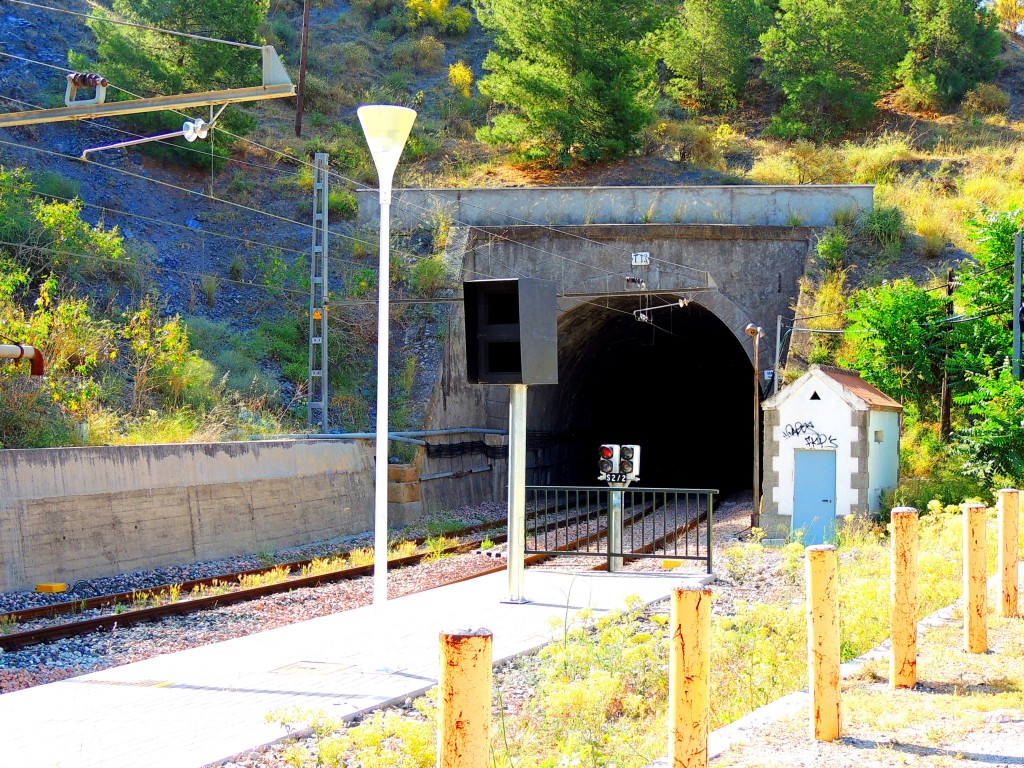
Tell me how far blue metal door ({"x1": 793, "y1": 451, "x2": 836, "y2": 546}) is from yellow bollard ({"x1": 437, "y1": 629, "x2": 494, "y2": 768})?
581 inches

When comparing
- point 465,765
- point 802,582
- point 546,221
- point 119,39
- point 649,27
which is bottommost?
point 802,582

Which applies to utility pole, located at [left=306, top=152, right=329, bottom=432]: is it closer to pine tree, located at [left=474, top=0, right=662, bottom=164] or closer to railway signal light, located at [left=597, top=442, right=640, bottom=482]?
railway signal light, located at [left=597, top=442, right=640, bottom=482]

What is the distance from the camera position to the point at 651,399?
137 ft

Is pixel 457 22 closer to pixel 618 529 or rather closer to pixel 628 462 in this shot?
pixel 628 462

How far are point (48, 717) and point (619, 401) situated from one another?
114 ft

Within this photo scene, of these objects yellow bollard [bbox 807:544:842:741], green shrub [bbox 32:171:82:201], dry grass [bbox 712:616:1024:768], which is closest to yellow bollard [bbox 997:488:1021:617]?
dry grass [bbox 712:616:1024:768]

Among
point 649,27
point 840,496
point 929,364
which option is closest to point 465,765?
point 840,496

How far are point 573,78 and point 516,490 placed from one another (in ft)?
90.2

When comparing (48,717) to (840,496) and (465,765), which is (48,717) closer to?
(465,765)

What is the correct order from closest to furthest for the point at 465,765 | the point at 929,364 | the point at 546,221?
the point at 465,765, the point at 929,364, the point at 546,221

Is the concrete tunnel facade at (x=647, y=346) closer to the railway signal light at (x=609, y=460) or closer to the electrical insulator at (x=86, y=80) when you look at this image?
the railway signal light at (x=609, y=460)

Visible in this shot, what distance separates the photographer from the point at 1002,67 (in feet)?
158

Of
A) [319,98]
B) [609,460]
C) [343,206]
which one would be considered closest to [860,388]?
[609,460]

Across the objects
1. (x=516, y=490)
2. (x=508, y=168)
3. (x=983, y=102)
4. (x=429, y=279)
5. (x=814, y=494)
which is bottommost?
(x=814, y=494)
